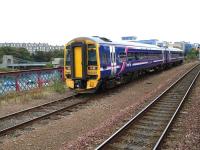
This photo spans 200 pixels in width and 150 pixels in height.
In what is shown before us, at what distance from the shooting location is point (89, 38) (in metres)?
16.6

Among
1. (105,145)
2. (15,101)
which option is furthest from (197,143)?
(15,101)

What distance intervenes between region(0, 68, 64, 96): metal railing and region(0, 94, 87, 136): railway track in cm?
279

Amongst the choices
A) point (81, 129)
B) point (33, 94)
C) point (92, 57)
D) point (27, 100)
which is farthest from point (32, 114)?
point (92, 57)

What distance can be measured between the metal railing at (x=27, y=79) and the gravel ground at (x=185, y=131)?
816 centimetres

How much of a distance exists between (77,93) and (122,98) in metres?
2.60

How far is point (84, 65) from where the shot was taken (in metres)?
16.5

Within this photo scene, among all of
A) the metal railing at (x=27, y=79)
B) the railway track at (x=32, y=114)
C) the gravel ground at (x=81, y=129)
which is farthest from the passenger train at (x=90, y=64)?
the gravel ground at (x=81, y=129)

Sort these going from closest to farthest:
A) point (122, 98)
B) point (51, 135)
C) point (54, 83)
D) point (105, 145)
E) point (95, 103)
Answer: point (105, 145)
point (51, 135)
point (95, 103)
point (122, 98)
point (54, 83)

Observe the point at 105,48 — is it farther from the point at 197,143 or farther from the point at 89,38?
the point at 197,143

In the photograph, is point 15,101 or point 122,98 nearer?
point 15,101

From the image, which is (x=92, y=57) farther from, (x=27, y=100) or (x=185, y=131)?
(x=185, y=131)

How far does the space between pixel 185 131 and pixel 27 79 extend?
1028 cm

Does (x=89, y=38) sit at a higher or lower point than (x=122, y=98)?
higher

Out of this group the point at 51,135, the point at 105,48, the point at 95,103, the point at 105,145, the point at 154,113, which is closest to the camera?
the point at 105,145
